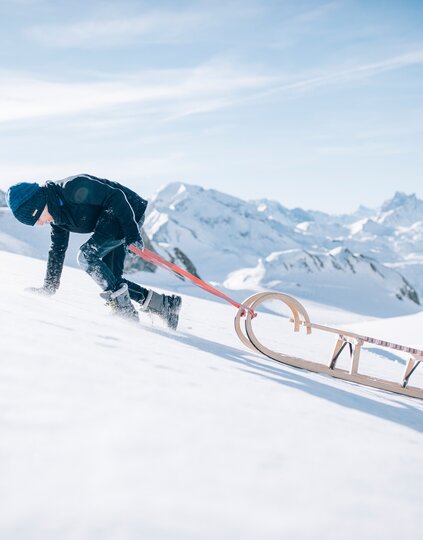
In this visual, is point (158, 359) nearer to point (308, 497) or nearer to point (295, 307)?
point (308, 497)

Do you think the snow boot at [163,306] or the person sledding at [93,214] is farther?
the snow boot at [163,306]

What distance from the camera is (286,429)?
2408 millimetres

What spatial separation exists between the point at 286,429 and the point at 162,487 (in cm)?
97

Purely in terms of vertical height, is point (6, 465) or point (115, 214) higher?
point (115, 214)

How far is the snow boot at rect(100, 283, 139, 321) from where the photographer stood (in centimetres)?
488

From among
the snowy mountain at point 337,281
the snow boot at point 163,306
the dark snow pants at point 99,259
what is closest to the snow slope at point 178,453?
the dark snow pants at point 99,259

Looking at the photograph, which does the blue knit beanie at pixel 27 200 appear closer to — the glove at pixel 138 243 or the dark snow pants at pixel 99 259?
the dark snow pants at pixel 99 259

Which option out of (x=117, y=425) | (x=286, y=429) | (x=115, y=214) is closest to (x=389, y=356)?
(x=115, y=214)

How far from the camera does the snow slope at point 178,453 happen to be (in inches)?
57.5

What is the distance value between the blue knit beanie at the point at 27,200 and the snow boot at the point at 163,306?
1.45 metres

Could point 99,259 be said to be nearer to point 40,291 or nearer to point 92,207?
point 92,207

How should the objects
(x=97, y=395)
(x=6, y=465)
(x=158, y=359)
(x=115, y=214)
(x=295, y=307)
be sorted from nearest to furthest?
(x=6, y=465) → (x=97, y=395) → (x=158, y=359) → (x=115, y=214) → (x=295, y=307)

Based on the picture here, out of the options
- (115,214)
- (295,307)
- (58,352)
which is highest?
(115,214)

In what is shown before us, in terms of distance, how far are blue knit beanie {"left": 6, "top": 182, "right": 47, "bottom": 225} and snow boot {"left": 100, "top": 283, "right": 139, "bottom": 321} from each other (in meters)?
1.04
